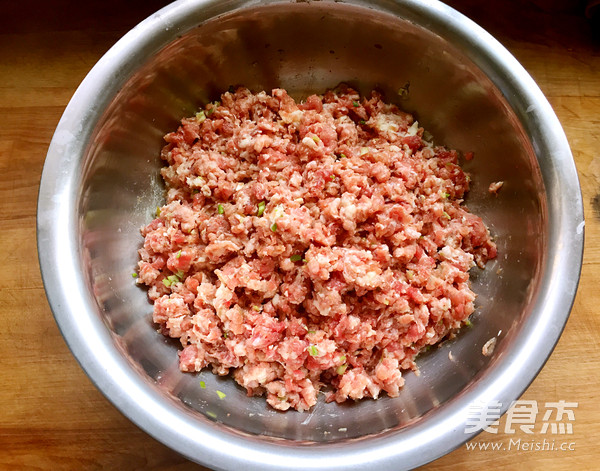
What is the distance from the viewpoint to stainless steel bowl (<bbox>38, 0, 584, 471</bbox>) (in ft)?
5.83

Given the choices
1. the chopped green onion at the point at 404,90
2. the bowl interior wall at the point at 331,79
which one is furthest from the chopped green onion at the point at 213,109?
the chopped green onion at the point at 404,90

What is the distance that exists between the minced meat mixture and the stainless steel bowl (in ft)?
0.31

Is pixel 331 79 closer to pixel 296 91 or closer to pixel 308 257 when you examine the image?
pixel 296 91

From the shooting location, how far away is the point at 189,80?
7.63ft

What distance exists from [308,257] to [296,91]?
967 millimetres

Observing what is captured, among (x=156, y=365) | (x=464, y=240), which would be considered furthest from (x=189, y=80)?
(x=464, y=240)

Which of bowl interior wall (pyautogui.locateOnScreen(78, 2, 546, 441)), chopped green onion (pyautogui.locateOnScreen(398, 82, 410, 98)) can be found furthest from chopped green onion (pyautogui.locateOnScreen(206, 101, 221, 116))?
chopped green onion (pyautogui.locateOnScreen(398, 82, 410, 98))

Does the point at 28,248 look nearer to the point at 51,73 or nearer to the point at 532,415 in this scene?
the point at 51,73

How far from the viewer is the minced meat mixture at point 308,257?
2.04 m

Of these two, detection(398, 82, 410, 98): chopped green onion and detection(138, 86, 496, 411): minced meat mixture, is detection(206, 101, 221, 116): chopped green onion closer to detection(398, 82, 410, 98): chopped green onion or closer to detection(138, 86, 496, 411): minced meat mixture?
detection(138, 86, 496, 411): minced meat mixture

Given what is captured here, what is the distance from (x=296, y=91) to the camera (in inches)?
101

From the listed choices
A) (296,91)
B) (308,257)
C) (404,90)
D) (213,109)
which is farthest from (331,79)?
(308,257)

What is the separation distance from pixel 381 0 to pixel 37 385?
2196mm

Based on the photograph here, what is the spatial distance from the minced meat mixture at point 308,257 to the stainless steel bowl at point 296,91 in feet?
0.31
